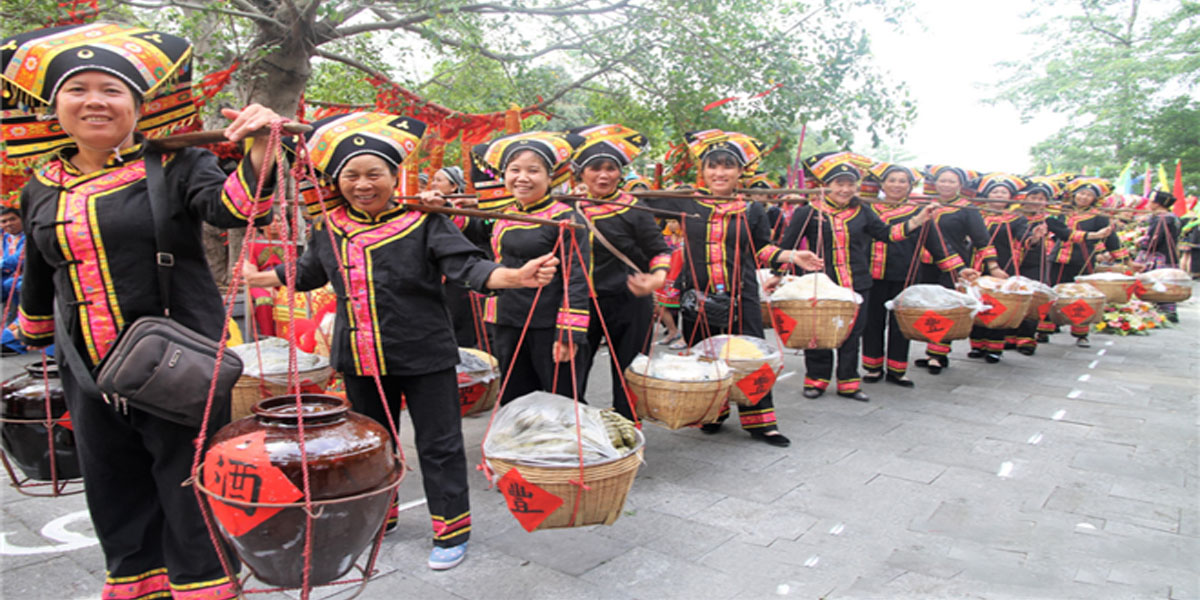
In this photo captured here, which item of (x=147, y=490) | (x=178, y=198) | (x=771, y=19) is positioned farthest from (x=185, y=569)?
(x=771, y=19)

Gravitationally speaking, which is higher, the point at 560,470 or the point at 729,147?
the point at 729,147

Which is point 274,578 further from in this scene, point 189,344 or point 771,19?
point 771,19

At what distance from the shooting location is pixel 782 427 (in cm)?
531

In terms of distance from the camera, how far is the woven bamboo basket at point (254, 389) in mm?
3742

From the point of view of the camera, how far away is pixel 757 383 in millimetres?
4328

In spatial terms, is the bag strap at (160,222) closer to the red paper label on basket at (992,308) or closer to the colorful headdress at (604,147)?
the colorful headdress at (604,147)

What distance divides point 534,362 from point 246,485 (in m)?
2.11

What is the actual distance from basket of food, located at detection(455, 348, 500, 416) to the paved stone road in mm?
289

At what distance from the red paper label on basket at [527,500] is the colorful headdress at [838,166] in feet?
12.4

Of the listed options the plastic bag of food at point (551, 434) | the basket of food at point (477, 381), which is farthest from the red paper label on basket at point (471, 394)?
the plastic bag of food at point (551, 434)

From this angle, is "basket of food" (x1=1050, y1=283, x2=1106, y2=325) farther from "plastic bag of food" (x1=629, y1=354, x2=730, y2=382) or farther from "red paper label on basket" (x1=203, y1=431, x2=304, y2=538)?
"red paper label on basket" (x1=203, y1=431, x2=304, y2=538)

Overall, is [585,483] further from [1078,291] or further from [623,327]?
[1078,291]

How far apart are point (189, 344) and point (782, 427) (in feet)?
13.1

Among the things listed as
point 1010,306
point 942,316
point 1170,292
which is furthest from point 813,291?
point 1170,292
